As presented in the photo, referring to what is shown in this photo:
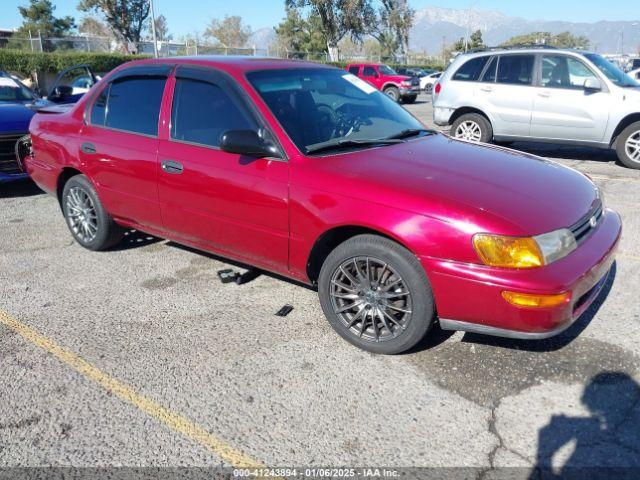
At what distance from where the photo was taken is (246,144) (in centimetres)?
341

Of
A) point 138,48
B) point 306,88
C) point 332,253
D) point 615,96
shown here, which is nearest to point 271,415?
point 332,253

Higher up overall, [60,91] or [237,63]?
[237,63]

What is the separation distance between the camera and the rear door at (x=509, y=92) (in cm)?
873

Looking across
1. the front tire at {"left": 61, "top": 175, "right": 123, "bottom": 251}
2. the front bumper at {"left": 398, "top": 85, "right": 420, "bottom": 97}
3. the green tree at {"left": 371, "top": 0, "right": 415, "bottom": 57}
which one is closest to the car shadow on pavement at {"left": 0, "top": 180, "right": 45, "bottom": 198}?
the front tire at {"left": 61, "top": 175, "right": 123, "bottom": 251}

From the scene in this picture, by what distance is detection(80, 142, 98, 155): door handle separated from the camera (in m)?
4.57

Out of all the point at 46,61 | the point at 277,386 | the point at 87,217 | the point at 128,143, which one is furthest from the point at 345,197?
the point at 46,61

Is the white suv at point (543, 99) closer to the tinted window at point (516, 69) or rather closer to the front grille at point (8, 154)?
the tinted window at point (516, 69)

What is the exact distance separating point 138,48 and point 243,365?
4164cm

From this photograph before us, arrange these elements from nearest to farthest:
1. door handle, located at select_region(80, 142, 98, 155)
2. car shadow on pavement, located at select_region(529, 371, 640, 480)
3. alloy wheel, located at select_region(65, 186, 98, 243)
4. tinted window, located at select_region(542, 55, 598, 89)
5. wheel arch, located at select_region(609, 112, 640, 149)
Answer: car shadow on pavement, located at select_region(529, 371, 640, 480) < door handle, located at select_region(80, 142, 98, 155) < alloy wheel, located at select_region(65, 186, 98, 243) < wheel arch, located at select_region(609, 112, 640, 149) < tinted window, located at select_region(542, 55, 598, 89)

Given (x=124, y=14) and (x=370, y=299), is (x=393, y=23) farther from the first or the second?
(x=370, y=299)

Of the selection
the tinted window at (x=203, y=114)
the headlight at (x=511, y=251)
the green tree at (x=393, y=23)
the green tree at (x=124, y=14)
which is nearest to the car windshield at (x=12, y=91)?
the tinted window at (x=203, y=114)

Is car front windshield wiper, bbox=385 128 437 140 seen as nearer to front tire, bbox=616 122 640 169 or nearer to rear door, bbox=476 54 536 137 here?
rear door, bbox=476 54 536 137

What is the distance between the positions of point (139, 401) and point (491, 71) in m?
8.12

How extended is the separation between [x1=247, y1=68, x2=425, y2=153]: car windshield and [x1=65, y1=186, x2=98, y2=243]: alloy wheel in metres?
2.11
